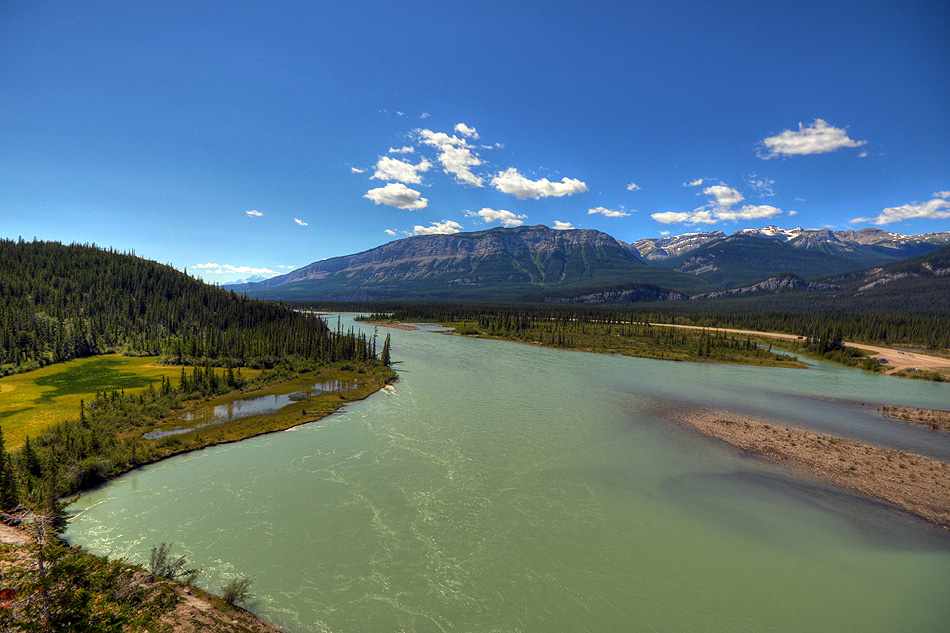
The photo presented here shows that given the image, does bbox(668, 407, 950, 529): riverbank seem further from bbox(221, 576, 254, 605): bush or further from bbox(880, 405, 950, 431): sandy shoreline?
bbox(221, 576, 254, 605): bush

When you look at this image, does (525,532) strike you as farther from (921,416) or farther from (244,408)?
(921,416)

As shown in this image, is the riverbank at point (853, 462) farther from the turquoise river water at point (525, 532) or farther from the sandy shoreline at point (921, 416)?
the sandy shoreline at point (921, 416)

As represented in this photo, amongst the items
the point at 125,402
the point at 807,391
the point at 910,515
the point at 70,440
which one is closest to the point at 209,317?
the point at 125,402

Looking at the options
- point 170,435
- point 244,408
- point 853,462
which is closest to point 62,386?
point 244,408

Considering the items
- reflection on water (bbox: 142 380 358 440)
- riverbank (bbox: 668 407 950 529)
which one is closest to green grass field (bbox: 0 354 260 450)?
reflection on water (bbox: 142 380 358 440)

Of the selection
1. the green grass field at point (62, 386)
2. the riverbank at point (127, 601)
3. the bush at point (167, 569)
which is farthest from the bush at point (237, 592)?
the green grass field at point (62, 386)

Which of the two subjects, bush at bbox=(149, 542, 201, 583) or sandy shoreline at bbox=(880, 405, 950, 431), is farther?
sandy shoreline at bbox=(880, 405, 950, 431)

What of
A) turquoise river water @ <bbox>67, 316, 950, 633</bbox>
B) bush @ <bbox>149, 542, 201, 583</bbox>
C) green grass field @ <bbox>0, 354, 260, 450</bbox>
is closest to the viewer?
bush @ <bbox>149, 542, 201, 583</bbox>
